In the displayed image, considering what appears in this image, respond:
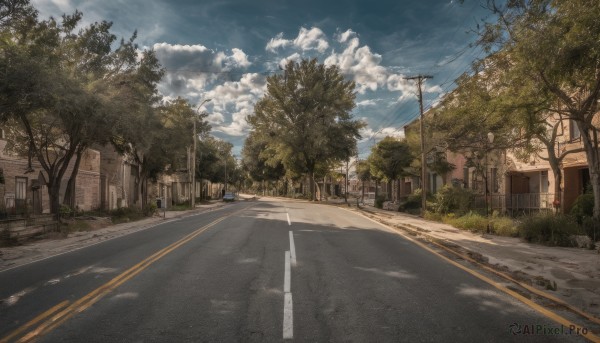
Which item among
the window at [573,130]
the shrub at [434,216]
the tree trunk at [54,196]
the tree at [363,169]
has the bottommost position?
the shrub at [434,216]

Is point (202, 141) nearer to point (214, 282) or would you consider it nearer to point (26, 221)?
point (26, 221)

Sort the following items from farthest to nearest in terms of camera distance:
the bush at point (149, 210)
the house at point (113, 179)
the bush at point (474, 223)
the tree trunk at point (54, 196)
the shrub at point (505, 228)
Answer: the house at point (113, 179) < the bush at point (149, 210) < the tree trunk at point (54, 196) < the bush at point (474, 223) < the shrub at point (505, 228)

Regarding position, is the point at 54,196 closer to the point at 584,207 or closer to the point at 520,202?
the point at 584,207

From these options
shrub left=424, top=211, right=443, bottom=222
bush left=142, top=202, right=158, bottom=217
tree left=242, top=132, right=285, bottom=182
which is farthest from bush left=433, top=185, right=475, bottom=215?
tree left=242, top=132, right=285, bottom=182

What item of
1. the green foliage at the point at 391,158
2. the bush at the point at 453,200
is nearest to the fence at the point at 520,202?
the bush at the point at 453,200

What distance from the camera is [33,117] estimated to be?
17766 mm

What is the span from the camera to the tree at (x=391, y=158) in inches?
1485

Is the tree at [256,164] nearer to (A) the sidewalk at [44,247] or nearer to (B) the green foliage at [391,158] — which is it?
(B) the green foliage at [391,158]

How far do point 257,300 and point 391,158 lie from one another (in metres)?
32.5

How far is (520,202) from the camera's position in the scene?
25.1 meters

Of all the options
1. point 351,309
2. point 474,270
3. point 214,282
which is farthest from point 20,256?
point 474,270

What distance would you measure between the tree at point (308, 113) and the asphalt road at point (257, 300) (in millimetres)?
40917

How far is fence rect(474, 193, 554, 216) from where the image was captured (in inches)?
903

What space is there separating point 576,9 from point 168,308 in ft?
33.0
